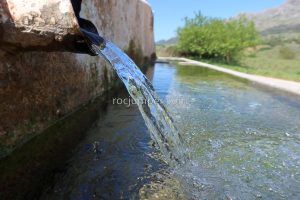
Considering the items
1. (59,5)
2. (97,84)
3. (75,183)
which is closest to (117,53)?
(59,5)

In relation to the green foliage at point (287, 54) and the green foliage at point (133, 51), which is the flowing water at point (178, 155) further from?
the green foliage at point (287, 54)

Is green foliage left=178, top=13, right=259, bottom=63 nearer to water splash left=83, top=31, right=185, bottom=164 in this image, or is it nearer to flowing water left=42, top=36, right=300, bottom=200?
flowing water left=42, top=36, right=300, bottom=200

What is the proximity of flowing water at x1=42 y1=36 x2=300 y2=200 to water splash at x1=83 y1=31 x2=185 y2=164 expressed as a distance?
0.04 feet

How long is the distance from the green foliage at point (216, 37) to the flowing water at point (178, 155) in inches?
891

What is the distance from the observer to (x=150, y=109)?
14.6 ft

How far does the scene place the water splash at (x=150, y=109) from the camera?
4312mm

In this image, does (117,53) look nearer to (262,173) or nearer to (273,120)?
(262,173)

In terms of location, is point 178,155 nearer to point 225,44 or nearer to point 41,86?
point 41,86

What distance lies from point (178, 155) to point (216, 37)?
27.5m

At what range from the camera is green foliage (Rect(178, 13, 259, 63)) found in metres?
28.6

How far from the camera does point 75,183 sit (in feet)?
11.5

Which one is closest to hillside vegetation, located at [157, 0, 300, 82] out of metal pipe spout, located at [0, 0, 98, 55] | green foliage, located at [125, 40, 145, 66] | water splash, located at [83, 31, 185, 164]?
green foliage, located at [125, 40, 145, 66]

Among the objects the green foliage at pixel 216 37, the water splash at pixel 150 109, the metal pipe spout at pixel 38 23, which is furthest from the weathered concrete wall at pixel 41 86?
the green foliage at pixel 216 37

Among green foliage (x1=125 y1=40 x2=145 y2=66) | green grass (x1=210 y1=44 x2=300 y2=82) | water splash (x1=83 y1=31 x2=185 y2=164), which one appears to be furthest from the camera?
green grass (x1=210 y1=44 x2=300 y2=82)
